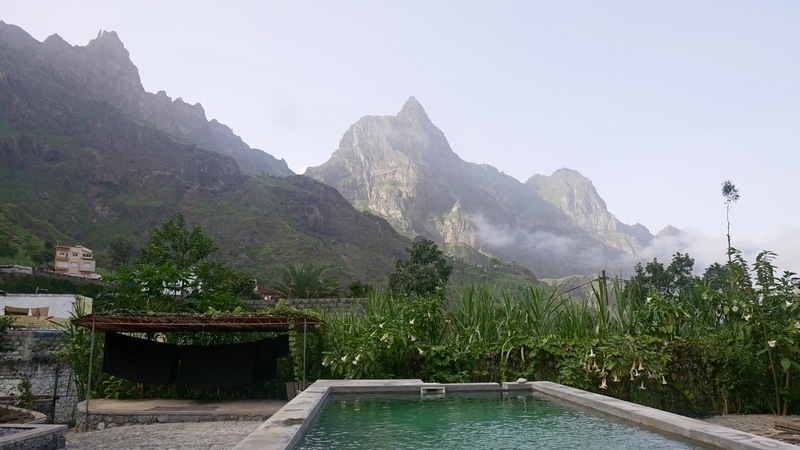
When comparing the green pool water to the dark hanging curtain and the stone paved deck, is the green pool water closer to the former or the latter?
the stone paved deck

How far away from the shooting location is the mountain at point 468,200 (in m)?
127

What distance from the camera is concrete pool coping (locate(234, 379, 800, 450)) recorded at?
2.90m

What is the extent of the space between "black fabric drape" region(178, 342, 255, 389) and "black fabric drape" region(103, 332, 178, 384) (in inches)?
7.7

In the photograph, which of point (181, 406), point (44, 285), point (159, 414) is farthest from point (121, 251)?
point (159, 414)

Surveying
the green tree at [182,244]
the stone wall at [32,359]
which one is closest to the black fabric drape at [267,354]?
the stone wall at [32,359]

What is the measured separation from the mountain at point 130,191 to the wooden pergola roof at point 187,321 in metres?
41.8

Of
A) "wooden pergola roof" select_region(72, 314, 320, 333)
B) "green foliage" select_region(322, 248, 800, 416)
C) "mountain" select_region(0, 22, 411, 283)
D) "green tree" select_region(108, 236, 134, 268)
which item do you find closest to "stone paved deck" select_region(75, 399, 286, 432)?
"wooden pergola roof" select_region(72, 314, 320, 333)

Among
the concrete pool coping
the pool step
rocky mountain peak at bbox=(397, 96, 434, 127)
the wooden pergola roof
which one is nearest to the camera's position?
the concrete pool coping

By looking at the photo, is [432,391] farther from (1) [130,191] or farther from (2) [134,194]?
(1) [130,191]

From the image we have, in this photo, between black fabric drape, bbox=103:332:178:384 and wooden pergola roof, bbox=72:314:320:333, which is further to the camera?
black fabric drape, bbox=103:332:178:384

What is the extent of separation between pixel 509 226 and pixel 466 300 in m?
137

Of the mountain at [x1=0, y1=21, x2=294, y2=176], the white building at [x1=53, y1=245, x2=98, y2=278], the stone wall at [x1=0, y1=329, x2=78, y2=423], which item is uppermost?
the mountain at [x1=0, y1=21, x2=294, y2=176]

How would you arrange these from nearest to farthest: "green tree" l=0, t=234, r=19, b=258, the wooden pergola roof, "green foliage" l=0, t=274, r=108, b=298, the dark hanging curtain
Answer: the wooden pergola roof
the dark hanging curtain
"green foliage" l=0, t=274, r=108, b=298
"green tree" l=0, t=234, r=19, b=258

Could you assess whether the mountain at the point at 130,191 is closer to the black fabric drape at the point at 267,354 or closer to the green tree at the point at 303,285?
the green tree at the point at 303,285
